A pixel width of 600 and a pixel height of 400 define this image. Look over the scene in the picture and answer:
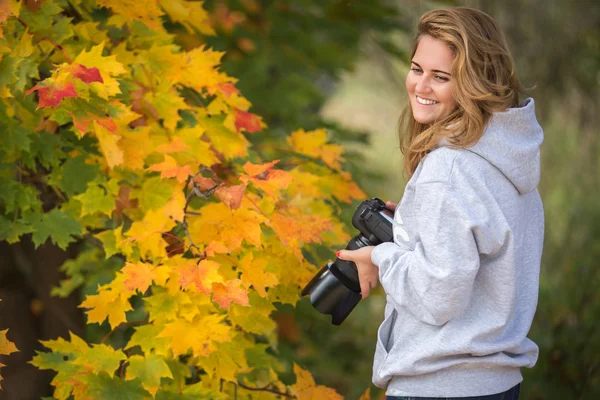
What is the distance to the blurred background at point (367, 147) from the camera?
138 inches

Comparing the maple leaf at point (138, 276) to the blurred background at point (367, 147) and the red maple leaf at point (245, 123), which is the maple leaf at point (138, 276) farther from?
the blurred background at point (367, 147)

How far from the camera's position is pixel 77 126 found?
6.68 ft

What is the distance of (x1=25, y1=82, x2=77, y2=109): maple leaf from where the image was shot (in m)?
1.94

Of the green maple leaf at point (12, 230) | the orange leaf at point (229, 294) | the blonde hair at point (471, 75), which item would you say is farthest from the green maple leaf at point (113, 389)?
the blonde hair at point (471, 75)

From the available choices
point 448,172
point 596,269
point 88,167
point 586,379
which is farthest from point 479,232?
point 596,269

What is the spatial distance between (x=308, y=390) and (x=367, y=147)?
2.73m

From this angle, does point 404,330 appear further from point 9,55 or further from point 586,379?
point 586,379

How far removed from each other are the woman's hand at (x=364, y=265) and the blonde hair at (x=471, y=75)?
305mm

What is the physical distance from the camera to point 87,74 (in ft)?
6.55

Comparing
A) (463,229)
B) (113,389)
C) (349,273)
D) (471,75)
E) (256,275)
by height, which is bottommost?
(113,389)

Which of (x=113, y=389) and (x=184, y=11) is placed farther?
(x=184, y=11)

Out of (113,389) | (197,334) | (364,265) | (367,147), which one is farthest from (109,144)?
(367,147)

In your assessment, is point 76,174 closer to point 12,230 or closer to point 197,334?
point 12,230

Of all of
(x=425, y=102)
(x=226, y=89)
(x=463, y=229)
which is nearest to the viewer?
(x=463, y=229)
